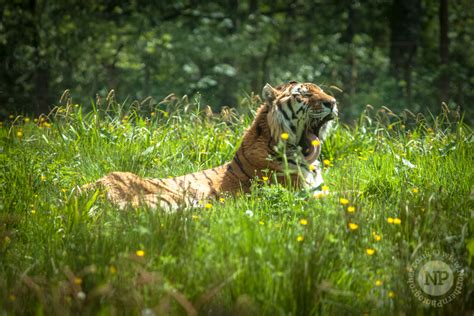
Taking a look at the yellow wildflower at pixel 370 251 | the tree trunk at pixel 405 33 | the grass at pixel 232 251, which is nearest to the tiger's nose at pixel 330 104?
the grass at pixel 232 251

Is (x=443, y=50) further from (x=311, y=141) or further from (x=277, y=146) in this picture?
(x=277, y=146)

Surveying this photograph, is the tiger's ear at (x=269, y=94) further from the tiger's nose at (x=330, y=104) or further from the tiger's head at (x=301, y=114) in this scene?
the tiger's nose at (x=330, y=104)

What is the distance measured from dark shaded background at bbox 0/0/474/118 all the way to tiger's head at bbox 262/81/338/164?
11.9 meters

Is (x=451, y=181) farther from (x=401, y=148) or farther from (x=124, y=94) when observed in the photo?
(x=124, y=94)

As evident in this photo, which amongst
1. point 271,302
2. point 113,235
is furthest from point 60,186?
point 271,302

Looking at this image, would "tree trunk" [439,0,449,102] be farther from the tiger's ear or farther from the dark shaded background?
the tiger's ear

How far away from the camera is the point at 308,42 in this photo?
861 inches

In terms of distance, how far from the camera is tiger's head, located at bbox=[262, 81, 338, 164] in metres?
5.82

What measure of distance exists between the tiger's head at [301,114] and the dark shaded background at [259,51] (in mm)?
11858

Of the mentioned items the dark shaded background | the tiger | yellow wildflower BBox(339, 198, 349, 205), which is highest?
yellow wildflower BBox(339, 198, 349, 205)

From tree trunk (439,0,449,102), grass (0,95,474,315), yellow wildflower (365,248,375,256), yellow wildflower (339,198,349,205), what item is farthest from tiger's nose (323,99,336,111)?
tree trunk (439,0,449,102)

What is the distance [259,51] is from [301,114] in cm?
1459

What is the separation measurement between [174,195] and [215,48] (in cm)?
1451

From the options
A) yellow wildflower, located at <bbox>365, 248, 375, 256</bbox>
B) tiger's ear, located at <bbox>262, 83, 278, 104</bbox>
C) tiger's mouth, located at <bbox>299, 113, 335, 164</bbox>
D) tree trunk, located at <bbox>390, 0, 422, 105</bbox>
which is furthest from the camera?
tree trunk, located at <bbox>390, 0, 422, 105</bbox>
